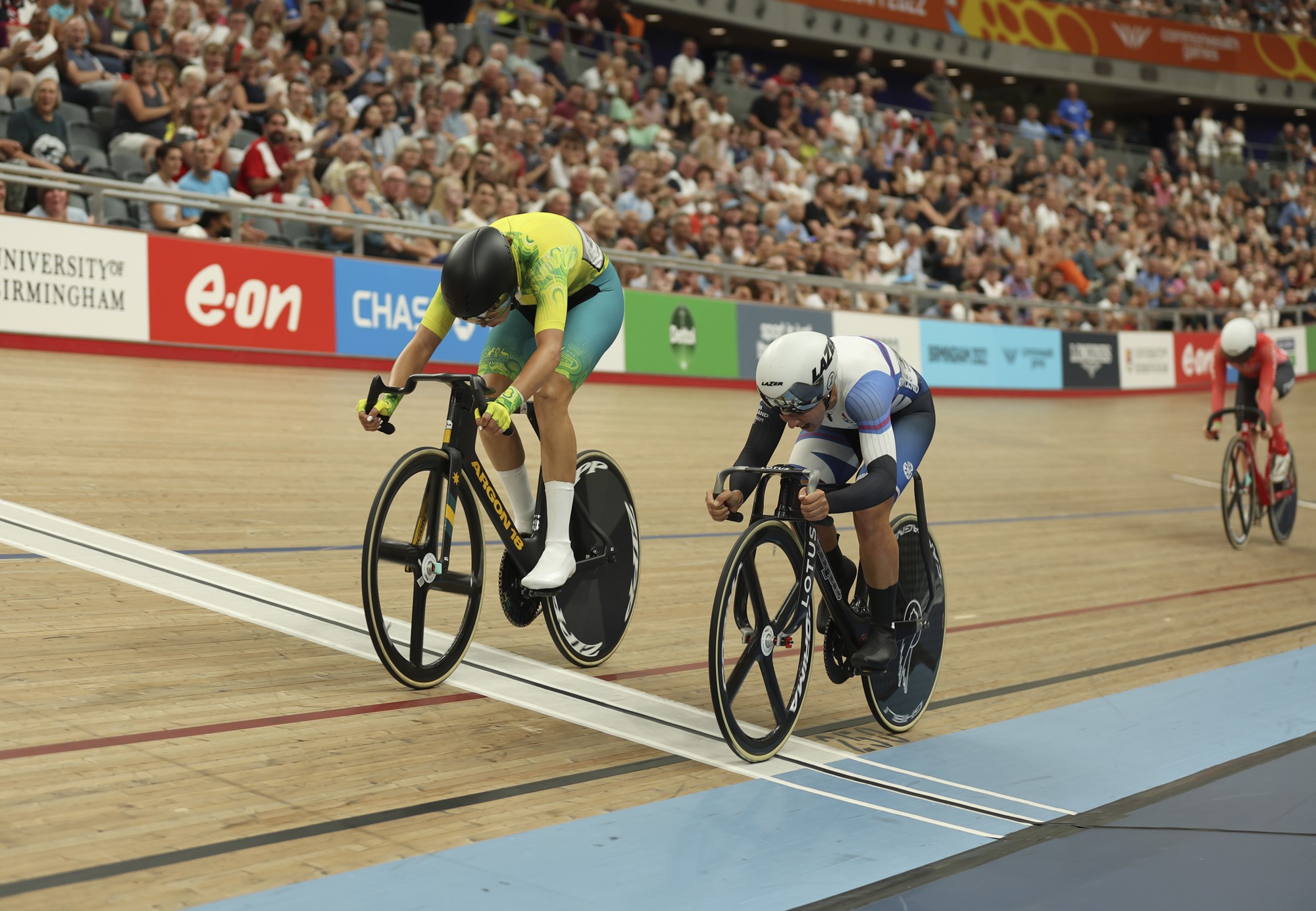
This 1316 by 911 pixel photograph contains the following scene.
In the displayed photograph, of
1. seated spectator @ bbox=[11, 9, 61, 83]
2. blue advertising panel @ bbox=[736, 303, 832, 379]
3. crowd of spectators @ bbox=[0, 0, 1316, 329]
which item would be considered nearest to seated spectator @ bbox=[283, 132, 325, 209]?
crowd of spectators @ bbox=[0, 0, 1316, 329]

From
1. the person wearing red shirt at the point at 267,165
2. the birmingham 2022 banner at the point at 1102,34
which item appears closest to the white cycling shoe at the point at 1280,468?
the person wearing red shirt at the point at 267,165

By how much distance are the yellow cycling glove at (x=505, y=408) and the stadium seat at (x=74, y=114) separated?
637 cm

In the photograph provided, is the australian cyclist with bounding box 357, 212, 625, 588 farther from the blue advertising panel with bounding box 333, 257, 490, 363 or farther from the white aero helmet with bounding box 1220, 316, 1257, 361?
the blue advertising panel with bounding box 333, 257, 490, 363

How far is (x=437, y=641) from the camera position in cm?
370

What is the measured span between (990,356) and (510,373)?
1216 centimetres

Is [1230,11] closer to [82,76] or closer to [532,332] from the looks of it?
[82,76]

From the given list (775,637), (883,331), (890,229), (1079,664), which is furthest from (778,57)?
(775,637)

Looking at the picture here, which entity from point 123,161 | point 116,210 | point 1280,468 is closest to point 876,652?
point 1280,468

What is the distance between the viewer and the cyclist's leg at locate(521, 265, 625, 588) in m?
3.46

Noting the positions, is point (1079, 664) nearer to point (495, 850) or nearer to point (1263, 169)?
point (495, 850)

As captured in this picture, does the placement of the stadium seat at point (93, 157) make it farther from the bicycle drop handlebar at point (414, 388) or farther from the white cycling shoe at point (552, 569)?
the white cycling shoe at point (552, 569)

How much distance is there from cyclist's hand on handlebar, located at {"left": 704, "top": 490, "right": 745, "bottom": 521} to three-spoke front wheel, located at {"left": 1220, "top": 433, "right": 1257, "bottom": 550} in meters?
5.17

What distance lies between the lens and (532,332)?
366 cm

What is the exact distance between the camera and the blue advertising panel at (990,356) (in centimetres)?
1411
